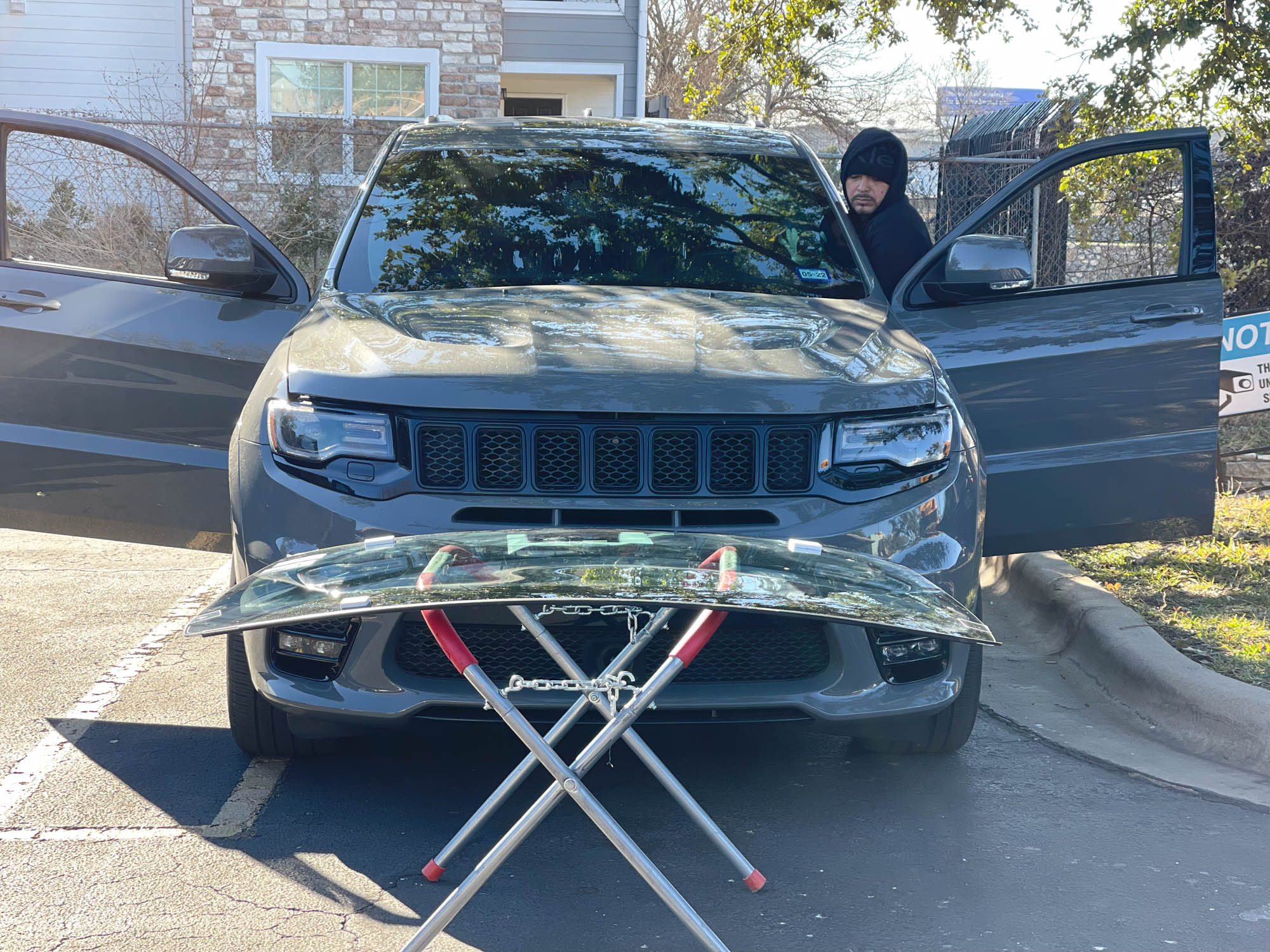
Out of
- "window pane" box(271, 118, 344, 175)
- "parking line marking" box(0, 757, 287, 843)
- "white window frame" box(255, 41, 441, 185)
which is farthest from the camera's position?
"white window frame" box(255, 41, 441, 185)

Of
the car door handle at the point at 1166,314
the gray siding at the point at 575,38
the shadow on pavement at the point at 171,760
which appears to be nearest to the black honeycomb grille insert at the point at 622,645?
the shadow on pavement at the point at 171,760

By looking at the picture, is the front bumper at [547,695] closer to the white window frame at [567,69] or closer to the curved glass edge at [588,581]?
the curved glass edge at [588,581]

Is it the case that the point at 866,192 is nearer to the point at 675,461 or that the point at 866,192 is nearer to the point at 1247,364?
the point at 1247,364

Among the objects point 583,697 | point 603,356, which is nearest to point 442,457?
point 603,356

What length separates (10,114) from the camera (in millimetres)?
5035

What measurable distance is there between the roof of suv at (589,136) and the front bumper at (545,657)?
1.96m

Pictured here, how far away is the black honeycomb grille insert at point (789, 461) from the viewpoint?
3.68 meters

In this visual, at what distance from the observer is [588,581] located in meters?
2.44

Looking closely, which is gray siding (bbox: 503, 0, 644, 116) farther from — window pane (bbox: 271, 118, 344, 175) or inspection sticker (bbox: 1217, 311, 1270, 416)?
inspection sticker (bbox: 1217, 311, 1270, 416)

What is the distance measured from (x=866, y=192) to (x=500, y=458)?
324cm

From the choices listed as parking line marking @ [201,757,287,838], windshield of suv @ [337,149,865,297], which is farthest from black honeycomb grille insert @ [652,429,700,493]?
parking line marking @ [201,757,287,838]

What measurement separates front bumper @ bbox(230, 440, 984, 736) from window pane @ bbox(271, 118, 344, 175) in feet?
35.1

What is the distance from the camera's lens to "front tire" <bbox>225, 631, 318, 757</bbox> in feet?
12.9

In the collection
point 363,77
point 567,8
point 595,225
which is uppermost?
point 567,8
